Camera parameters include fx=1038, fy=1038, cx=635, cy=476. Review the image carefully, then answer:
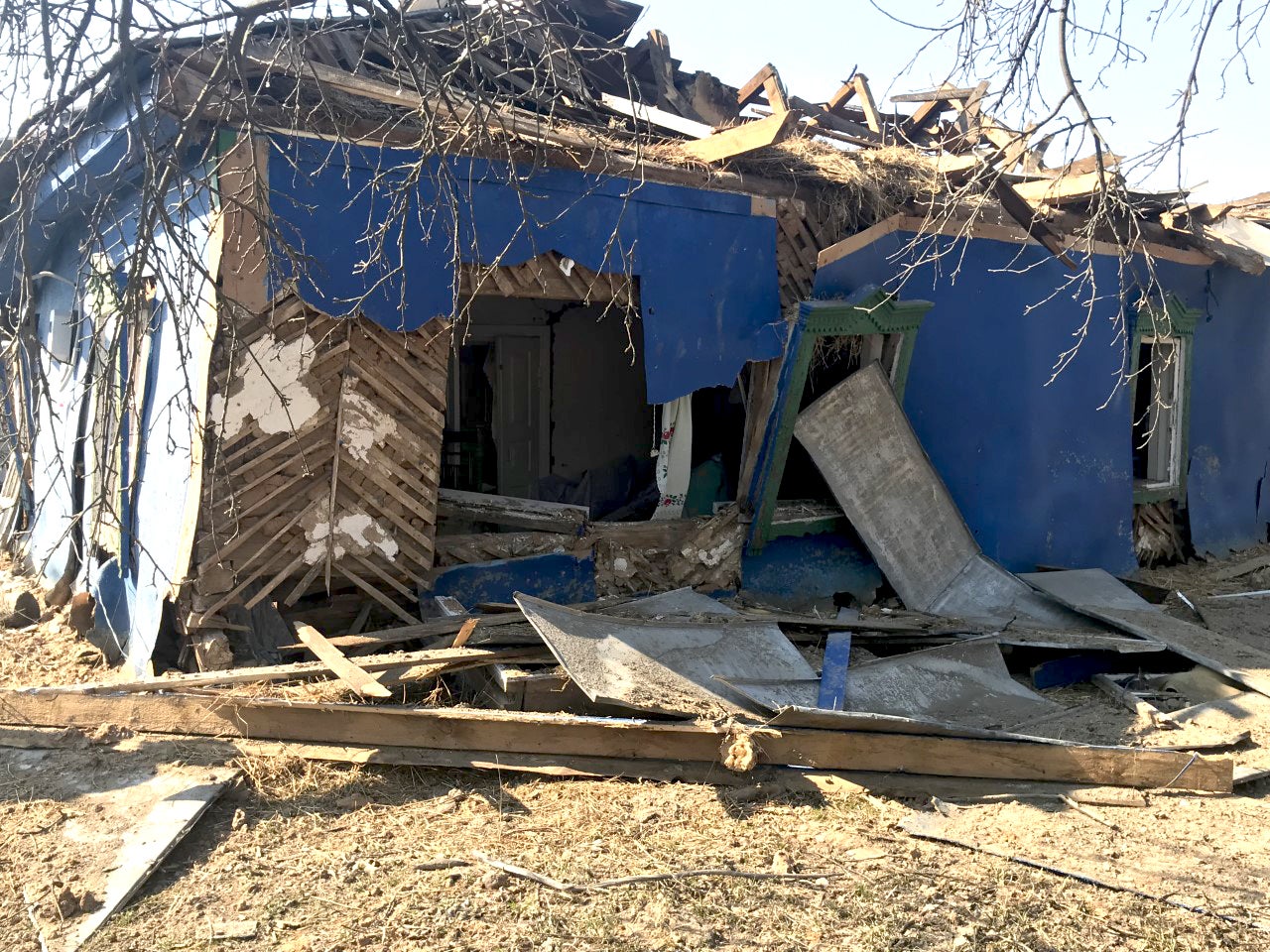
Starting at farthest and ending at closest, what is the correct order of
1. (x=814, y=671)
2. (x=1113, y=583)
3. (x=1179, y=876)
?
(x=1113, y=583) < (x=814, y=671) < (x=1179, y=876)

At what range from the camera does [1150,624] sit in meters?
7.65

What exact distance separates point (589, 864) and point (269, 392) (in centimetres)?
330

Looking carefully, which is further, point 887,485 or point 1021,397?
point 1021,397

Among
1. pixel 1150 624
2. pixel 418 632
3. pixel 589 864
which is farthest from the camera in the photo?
pixel 1150 624

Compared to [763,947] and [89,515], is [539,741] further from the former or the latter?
[89,515]

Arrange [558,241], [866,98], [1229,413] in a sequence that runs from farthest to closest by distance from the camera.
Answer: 1. [1229,413]
2. [866,98]
3. [558,241]

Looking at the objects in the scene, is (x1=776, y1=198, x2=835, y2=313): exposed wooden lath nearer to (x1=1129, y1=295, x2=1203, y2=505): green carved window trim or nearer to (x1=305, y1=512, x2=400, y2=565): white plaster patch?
(x1=305, y1=512, x2=400, y2=565): white plaster patch

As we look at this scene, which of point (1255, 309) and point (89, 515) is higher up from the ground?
point (1255, 309)

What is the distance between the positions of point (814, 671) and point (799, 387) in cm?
241

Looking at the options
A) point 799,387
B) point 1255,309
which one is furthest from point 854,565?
point 1255,309

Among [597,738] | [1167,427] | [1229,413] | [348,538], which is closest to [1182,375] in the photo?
[1167,427]

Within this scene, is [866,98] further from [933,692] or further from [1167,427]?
[933,692]

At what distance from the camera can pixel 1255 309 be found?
11477mm

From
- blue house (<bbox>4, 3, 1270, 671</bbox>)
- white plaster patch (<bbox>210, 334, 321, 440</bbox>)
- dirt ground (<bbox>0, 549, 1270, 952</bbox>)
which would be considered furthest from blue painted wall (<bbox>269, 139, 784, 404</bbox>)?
dirt ground (<bbox>0, 549, 1270, 952</bbox>)
